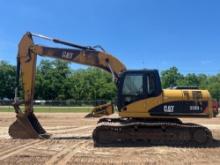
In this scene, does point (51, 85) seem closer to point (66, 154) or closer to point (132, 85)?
point (132, 85)

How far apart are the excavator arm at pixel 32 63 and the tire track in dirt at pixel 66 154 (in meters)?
2.62

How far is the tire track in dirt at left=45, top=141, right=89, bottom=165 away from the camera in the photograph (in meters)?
13.9

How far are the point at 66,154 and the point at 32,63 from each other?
228 inches

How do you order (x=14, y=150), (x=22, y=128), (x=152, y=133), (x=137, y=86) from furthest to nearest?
1. (x=22, y=128)
2. (x=137, y=86)
3. (x=152, y=133)
4. (x=14, y=150)

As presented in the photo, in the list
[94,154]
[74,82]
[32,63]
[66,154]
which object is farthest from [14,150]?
[74,82]

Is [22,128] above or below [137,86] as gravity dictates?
below

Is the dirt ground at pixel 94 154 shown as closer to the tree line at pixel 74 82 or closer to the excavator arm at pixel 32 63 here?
the excavator arm at pixel 32 63

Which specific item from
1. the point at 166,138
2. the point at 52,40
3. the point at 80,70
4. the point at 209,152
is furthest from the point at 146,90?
the point at 80,70

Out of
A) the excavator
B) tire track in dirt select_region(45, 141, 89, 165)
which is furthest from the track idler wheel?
the excavator

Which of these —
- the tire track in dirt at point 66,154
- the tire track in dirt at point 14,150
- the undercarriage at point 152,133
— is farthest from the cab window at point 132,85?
the tire track in dirt at point 14,150

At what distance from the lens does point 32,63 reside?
780 inches

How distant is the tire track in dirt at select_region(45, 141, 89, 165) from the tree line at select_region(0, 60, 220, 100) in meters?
74.3

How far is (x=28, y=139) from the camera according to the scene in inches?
759

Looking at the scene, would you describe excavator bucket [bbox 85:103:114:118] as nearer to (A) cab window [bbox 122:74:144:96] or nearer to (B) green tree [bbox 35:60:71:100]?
(A) cab window [bbox 122:74:144:96]
